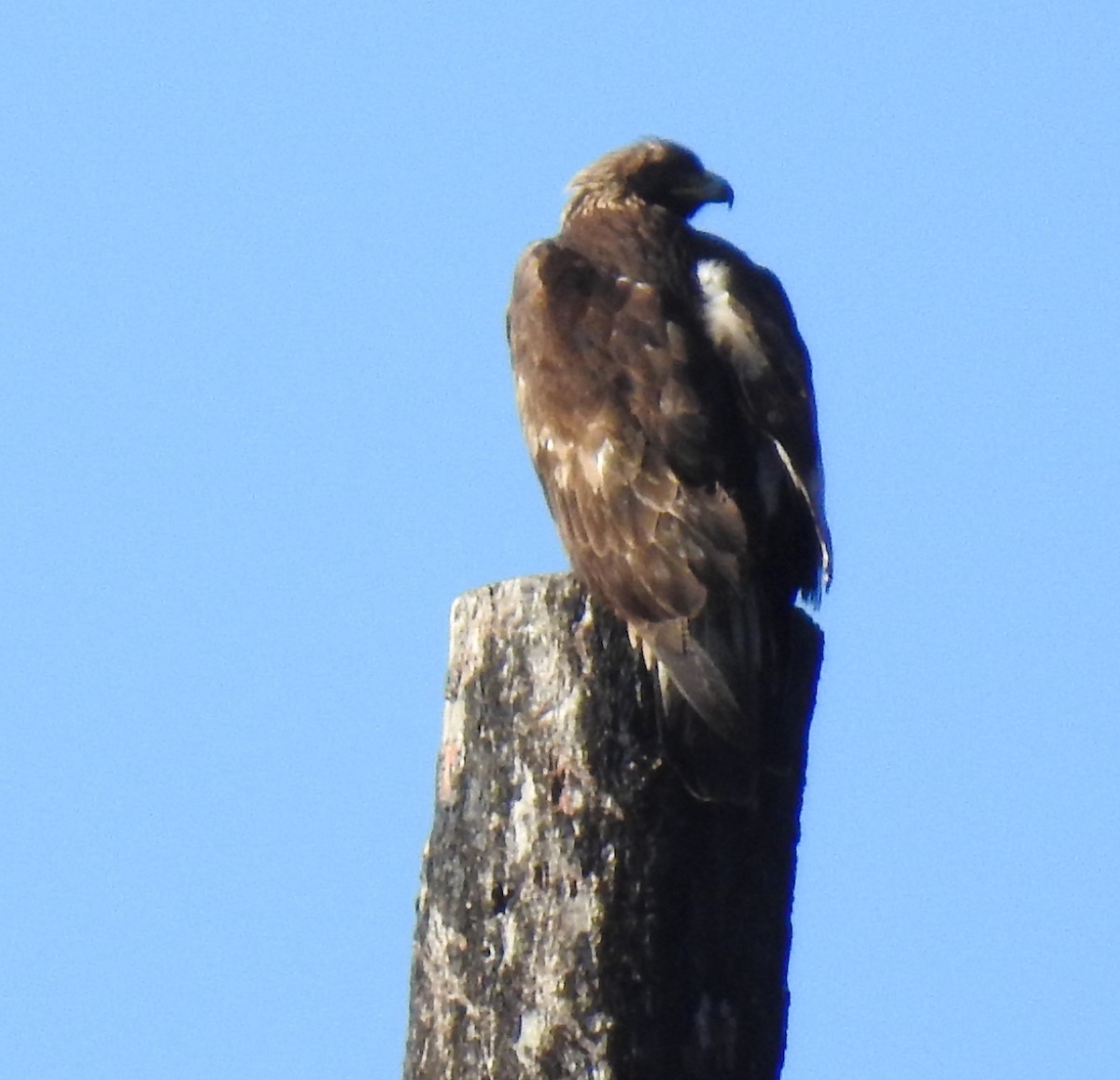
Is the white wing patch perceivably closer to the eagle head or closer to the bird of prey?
the bird of prey

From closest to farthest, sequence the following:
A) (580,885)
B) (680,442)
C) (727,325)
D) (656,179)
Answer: (580,885)
(680,442)
(727,325)
(656,179)

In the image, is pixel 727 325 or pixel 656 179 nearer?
pixel 727 325

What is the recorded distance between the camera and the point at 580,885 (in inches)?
158

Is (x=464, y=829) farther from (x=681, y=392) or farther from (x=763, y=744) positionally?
(x=681, y=392)

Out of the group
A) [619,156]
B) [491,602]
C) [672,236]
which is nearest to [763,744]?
[491,602]

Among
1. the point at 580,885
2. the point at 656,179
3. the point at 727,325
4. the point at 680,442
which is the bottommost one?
the point at 580,885

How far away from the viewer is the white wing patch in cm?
555

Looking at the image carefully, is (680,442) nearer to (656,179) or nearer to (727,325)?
(727,325)

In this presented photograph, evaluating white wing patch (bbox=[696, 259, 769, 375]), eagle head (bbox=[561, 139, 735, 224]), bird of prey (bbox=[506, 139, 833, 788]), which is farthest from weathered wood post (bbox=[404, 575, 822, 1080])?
eagle head (bbox=[561, 139, 735, 224])

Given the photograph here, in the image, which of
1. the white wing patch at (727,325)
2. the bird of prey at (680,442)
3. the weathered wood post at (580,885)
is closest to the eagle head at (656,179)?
the bird of prey at (680,442)

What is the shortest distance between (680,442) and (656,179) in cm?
248

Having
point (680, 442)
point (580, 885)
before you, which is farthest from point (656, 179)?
point (580, 885)

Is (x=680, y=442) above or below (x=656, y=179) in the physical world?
below

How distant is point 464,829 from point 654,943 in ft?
1.43
